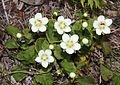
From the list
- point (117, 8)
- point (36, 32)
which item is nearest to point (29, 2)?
point (36, 32)

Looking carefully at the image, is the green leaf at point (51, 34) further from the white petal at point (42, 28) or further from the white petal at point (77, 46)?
the white petal at point (77, 46)

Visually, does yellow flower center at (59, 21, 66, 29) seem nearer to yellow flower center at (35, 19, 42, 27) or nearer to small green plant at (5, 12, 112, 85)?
small green plant at (5, 12, 112, 85)

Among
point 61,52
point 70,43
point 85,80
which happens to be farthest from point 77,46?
point 85,80

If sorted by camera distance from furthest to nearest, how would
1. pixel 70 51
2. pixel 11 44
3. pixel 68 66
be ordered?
pixel 11 44 < pixel 68 66 < pixel 70 51

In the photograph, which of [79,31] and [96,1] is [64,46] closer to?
[79,31]

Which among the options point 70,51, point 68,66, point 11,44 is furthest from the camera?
point 11,44

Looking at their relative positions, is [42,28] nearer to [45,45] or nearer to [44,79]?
[45,45]

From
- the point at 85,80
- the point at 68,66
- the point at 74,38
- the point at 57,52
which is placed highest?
the point at 74,38
